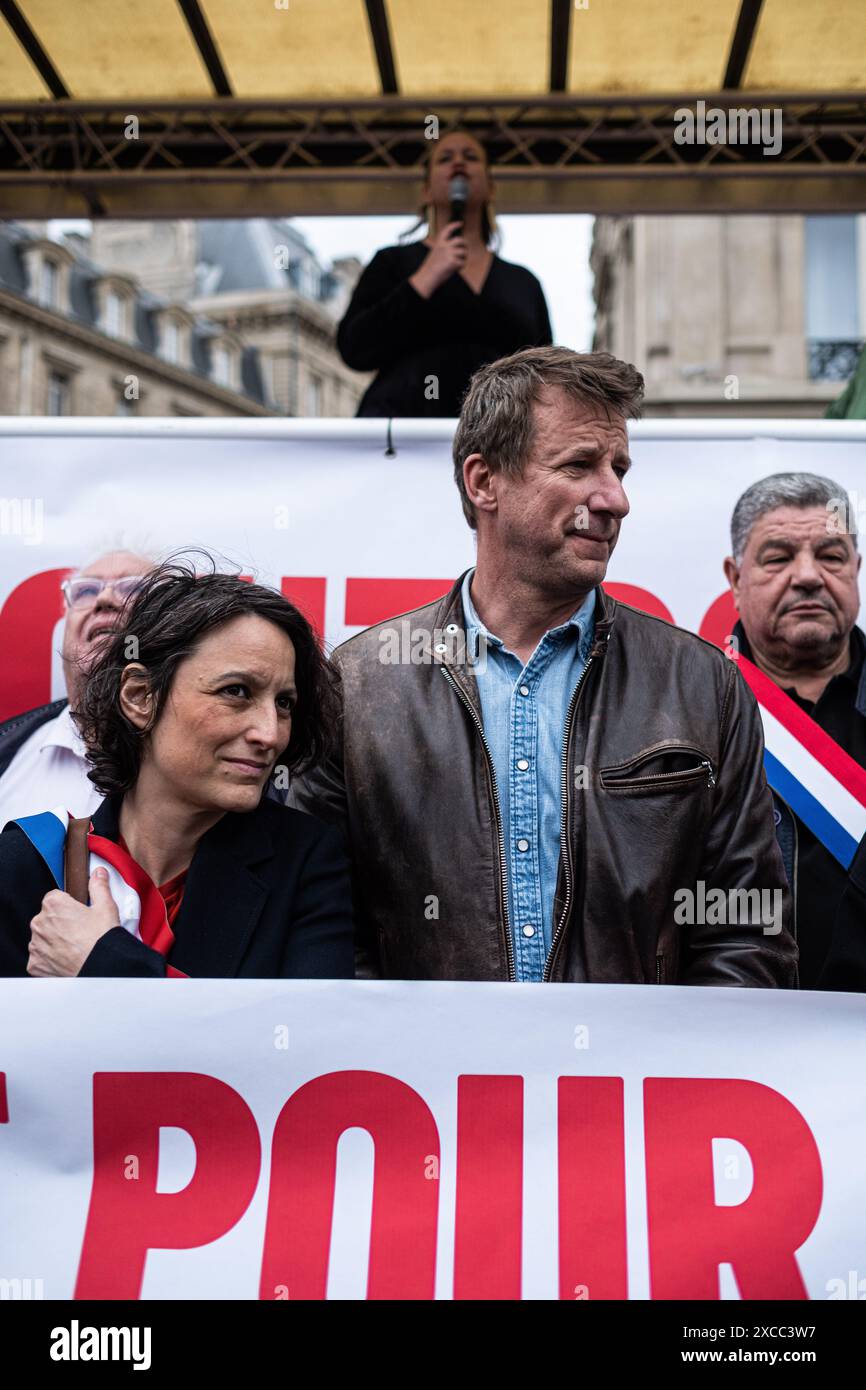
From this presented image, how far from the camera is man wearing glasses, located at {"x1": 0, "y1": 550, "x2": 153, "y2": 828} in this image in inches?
132

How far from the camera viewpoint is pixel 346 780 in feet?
9.61

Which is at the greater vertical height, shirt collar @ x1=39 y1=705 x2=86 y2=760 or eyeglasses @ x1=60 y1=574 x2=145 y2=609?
eyeglasses @ x1=60 y1=574 x2=145 y2=609

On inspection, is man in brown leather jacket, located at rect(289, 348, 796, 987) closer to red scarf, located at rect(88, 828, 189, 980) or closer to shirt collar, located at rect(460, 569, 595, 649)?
shirt collar, located at rect(460, 569, 595, 649)

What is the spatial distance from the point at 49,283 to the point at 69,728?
160 feet

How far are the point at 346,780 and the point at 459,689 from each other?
29cm

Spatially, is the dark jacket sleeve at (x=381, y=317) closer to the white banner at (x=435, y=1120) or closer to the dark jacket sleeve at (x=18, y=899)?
the dark jacket sleeve at (x=18, y=899)

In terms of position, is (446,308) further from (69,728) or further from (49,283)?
(49,283)

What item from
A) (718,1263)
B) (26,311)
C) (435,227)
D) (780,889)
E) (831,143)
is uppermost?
(26,311)

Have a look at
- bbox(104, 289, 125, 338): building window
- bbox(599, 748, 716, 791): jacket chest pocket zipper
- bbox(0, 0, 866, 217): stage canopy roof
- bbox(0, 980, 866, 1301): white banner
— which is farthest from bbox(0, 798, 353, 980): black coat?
bbox(104, 289, 125, 338): building window

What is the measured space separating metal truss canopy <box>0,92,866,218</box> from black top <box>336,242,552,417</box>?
58.7 inches

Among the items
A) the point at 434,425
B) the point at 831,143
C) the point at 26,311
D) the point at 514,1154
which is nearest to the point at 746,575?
the point at 434,425

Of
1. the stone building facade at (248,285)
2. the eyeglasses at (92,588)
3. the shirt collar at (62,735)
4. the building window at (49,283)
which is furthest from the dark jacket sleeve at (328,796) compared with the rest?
the stone building facade at (248,285)

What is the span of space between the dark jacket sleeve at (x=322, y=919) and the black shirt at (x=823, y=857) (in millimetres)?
1023

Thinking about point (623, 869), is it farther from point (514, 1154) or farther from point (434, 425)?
point (434, 425)
